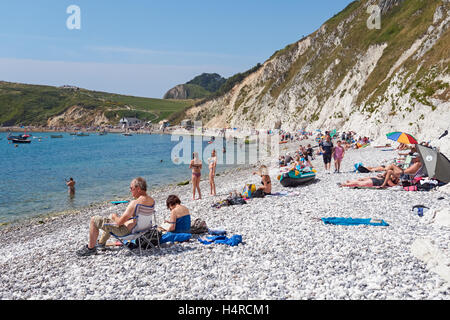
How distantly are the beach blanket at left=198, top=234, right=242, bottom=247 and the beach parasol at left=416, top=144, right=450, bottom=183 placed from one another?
8.68m

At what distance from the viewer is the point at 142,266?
719 centimetres

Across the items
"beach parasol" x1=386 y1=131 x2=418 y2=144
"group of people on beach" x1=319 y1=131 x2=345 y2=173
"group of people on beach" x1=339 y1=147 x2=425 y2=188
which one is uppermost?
"beach parasol" x1=386 y1=131 x2=418 y2=144

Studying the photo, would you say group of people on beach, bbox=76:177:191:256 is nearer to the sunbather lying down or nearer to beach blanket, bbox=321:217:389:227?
beach blanket, bbox=321:217:389:227

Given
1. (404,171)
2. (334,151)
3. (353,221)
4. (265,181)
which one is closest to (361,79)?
(334,151)

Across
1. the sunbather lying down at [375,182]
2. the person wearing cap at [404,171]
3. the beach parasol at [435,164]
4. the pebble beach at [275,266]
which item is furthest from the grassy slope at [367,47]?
the pebble beach at [275,266]

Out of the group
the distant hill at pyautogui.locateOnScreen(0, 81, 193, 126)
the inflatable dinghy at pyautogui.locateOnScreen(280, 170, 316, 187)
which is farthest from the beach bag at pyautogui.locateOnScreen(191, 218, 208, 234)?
the distant hill at pyautogui.locateOnScreen(0, 81, 193, 126)

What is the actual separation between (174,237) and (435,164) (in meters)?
10.2

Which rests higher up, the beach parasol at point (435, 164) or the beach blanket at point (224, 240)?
the beach parasol at point (435, 164)

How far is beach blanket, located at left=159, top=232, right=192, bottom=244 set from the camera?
837cm

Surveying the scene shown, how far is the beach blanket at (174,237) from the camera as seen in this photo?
8.37m

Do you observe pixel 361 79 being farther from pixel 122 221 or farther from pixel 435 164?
pixel 122 221

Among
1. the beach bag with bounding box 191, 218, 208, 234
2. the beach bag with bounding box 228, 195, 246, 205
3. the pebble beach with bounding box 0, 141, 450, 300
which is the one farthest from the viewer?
the beach bag with bounding box 228, 195, 246, 205

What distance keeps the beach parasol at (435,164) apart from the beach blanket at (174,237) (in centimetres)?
966

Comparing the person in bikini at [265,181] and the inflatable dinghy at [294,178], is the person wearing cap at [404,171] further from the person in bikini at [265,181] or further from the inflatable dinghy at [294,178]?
the person in bikini at [265,181]
